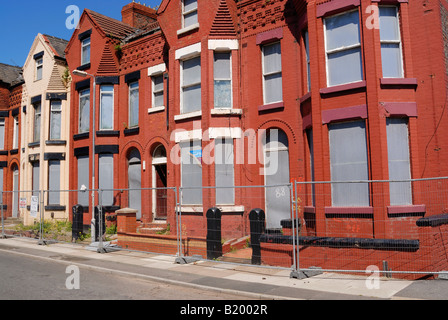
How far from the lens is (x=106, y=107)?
64.0 ft

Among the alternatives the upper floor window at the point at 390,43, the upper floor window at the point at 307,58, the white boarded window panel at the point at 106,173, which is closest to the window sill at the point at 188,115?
the upper floor window at the point at 307,58

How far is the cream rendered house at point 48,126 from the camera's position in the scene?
68.0 feet

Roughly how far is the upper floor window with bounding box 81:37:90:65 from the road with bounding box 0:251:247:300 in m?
12.5

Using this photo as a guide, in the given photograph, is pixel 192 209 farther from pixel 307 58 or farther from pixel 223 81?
pixel 307 58

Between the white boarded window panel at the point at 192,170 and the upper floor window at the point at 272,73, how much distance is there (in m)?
3.29

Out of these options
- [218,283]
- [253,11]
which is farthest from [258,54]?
[218,283]

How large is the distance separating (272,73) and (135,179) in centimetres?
868

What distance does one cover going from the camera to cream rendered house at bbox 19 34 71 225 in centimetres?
2072

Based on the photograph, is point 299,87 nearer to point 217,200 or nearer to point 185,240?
point 217,200

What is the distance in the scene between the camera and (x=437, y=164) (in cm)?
1035

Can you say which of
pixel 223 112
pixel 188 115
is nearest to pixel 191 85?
pixel 188 115

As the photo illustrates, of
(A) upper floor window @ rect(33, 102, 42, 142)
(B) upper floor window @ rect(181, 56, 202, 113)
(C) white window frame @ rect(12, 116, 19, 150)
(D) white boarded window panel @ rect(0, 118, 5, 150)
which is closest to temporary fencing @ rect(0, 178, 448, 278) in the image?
(B) upper floor window @ rect(181, 56, 202, 113)

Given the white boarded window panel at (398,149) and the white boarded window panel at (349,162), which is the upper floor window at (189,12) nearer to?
the white boarded window panel at (349,162)

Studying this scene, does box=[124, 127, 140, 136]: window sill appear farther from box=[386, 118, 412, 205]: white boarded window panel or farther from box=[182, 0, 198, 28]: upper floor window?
box=[386, 118, 412, 205]: white boarded window panel
